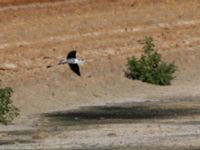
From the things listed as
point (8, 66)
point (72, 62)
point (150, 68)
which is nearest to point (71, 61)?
point (72, 62)

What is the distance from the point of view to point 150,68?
86.9ft

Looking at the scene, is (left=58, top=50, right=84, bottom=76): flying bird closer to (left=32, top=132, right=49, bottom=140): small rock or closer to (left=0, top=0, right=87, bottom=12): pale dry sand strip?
(left=0, top=0, right=87, bottom=12): pale dry sand strip

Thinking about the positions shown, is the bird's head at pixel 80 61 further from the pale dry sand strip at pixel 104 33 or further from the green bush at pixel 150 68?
the green bush at pixel 150 68

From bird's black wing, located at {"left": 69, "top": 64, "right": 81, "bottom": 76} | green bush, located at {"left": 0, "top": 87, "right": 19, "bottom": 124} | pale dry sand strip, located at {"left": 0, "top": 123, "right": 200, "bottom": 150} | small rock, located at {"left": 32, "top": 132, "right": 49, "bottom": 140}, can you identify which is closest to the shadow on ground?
green bush, located at {"left": 0, "top": 87, "right": 19, "bottom": 124}

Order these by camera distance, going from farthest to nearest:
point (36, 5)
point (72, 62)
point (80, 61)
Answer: point (36, 5)
point (80, 61)
point (72, 62)

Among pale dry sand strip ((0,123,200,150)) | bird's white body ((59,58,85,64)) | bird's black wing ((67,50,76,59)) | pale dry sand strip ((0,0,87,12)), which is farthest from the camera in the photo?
pale dry sand strip ((0,0,87,12))

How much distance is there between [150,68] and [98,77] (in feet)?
4.68

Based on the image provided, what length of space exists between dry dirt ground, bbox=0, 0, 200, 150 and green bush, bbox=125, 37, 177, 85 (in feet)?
0.82

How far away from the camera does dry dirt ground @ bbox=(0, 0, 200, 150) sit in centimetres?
1767

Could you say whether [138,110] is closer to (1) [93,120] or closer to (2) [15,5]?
(1) [93,120]

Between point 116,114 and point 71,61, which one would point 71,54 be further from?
point 116,114

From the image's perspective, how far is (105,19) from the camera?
91.7 feet

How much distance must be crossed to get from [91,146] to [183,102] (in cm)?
703

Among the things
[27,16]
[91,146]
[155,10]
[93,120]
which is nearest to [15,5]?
[27,16]
